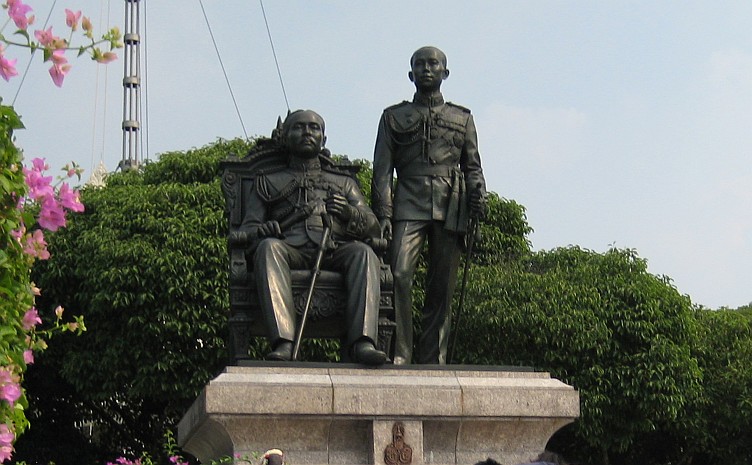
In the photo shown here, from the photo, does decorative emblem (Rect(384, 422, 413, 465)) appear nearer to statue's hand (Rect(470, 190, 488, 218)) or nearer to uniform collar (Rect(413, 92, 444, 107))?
statue's hand (Rect(470, 190, 488, 218))

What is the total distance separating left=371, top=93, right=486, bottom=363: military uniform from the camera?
10695 millimetres

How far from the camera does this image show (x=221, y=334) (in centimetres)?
2370

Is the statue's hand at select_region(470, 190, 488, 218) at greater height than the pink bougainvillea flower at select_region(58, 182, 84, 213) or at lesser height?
greater

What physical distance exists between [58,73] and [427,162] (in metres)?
5.68

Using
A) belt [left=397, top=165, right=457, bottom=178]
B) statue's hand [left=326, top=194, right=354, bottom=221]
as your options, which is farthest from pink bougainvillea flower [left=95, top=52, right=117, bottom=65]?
belt [left=397, top=165, right=457, bottom=178]

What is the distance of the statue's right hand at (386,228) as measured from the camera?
10594 mm

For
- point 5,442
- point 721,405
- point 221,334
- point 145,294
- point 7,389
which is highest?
point 145,294

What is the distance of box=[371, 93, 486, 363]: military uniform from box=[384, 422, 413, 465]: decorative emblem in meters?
1.51

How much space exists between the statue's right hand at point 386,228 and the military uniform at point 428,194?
5 cm

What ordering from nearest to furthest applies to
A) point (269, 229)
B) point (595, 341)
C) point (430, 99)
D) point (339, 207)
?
1. point (269, 229)
2. point (339, 207)
3. point (430, 99)
4. point (595, 341)

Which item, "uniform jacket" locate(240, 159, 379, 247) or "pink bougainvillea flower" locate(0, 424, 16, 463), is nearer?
"pink bougainvillea flower" locate(0, 424, 16, 463)

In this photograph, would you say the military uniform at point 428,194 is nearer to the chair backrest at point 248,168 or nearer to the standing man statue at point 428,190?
the standing man statue at point 428,190

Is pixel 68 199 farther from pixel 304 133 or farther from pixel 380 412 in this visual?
pixel 304 133

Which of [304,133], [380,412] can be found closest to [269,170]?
[304,133]
